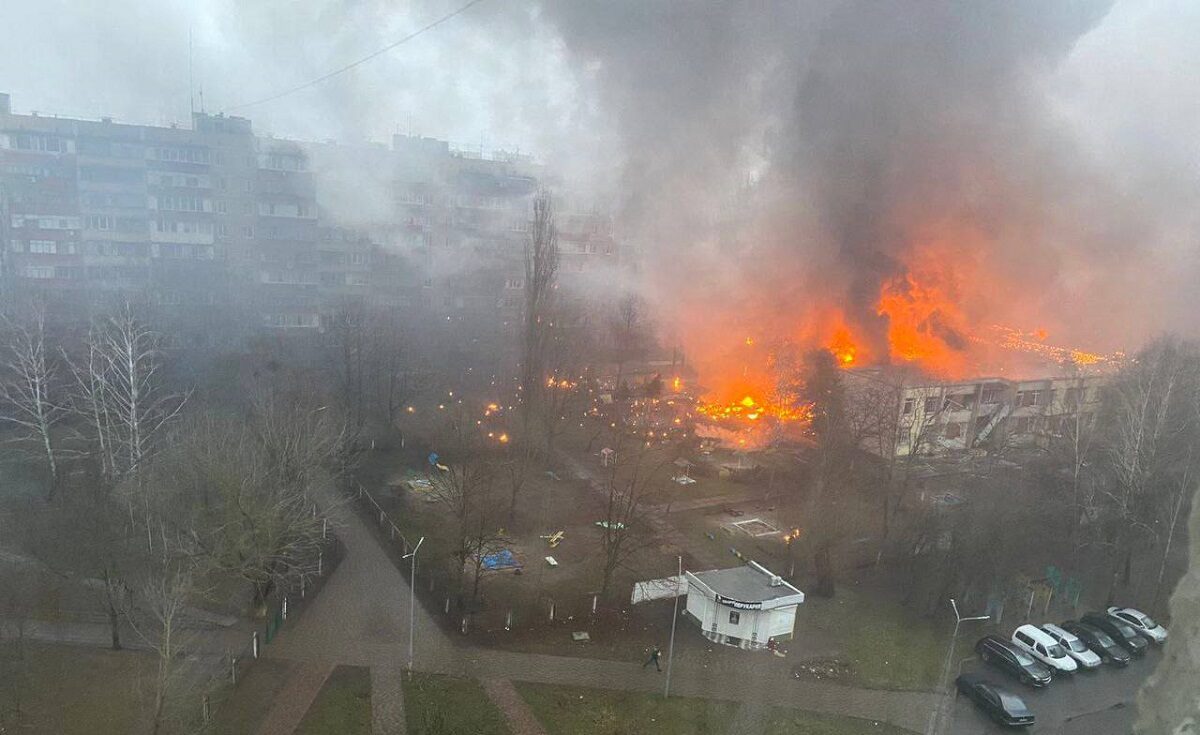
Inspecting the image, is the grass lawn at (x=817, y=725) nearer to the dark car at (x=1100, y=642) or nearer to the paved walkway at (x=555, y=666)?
→ the paved walkway at (x=555, y=666)

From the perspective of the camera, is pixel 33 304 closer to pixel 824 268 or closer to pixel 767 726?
pixel 767 726

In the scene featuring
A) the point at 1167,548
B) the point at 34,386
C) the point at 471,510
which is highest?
the point at 34,386

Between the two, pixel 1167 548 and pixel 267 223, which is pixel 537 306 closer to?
pixel 267 223

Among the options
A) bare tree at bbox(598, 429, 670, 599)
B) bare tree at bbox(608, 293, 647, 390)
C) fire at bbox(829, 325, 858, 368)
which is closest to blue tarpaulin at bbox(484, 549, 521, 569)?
bare tree at bbox(598, 429, 670, 599)

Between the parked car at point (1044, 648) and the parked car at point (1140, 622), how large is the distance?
74.1 inches

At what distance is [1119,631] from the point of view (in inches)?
475

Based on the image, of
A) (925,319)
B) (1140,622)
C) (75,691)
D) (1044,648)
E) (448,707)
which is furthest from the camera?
(925,319)

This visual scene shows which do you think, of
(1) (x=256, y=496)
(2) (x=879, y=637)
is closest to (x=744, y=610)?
(2) (x=879, y=637)

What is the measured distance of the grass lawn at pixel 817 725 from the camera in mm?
9203

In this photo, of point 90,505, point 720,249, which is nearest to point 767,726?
point 90,505

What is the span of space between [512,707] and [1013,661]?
24.2 feet

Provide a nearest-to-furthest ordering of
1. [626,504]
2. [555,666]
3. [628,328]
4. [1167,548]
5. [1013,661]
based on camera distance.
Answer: [555,666], [1013,661], [1167,548], [626,504], [628,328]

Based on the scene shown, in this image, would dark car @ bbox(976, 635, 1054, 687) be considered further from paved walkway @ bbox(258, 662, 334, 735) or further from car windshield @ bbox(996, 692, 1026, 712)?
paved walkway @ bbox(258, 662, 334, 735)

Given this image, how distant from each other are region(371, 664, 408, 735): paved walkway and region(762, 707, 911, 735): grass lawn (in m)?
4.45
